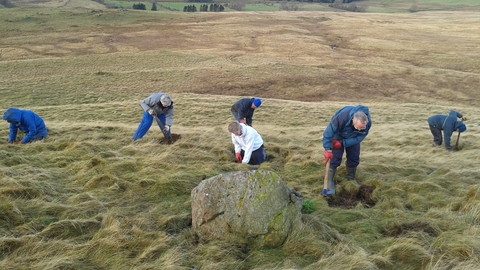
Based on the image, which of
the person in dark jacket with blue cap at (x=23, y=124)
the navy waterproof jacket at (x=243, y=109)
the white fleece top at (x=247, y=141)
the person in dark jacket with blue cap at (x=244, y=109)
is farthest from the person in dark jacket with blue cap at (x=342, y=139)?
the person in dark jacket with blue cap at (x=23, y=124)

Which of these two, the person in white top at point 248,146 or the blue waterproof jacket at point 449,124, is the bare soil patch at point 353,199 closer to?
the person in white top at point 248,146

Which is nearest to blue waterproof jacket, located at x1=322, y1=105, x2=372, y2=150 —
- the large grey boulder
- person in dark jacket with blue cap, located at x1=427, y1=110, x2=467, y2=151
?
the large grey boulder

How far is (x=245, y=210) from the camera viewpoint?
5.51 meters

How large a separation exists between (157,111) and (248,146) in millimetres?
4201

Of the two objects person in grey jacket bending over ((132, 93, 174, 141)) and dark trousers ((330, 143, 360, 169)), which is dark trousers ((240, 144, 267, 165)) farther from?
person in grey jacket bending over ((132, 93, 174, 141))

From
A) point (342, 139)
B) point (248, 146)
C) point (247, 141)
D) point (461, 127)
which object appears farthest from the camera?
point (461, 127)

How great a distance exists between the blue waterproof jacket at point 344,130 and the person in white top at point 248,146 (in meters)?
2.21

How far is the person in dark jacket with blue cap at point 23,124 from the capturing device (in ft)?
36.8

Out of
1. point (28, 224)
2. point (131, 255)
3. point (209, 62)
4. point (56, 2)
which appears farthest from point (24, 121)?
point (56, 2)

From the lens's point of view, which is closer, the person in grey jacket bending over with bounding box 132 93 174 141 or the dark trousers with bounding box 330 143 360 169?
the dark trousers with bounding box 330 143 360 169

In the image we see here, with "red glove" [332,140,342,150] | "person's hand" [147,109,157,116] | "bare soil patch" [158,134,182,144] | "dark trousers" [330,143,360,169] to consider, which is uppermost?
"red glove" [332,140,342,150]

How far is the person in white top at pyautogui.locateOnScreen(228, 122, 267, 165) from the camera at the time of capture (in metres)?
9.70

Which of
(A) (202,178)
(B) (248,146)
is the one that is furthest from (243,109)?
(A) (202,178)

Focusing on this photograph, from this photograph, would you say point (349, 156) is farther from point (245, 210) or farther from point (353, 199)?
point (245, 210)
